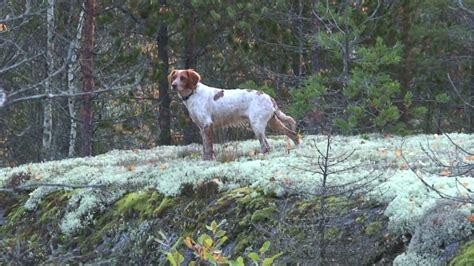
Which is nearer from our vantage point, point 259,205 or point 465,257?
point 465,257

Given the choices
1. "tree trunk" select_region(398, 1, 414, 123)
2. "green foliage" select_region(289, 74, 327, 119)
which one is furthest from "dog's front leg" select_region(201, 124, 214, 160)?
"tree trunk" select_region(398, 1, 414, 123)

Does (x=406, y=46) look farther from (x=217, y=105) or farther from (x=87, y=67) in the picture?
(x=217, y=105)

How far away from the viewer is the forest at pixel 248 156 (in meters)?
5.82

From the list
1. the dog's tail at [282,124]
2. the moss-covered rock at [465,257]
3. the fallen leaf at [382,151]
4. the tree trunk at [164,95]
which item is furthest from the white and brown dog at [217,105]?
the tree trunk at [164,95]

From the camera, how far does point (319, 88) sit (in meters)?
15.7

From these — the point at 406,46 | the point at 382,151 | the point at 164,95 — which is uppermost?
the point at 406,46

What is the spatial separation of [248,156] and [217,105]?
2.96 feet

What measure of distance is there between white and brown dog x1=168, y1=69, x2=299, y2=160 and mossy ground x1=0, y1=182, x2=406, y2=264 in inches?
74.7

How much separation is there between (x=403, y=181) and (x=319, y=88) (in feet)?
29.6

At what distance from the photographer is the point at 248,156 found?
1062cm

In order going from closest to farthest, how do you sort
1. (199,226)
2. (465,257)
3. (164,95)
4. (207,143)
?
(465,257)
(199,226)
(207,143)
(164,95)

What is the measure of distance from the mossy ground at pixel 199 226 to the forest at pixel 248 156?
0.07ft

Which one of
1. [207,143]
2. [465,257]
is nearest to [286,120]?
[207,143]

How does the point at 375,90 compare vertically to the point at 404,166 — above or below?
above
